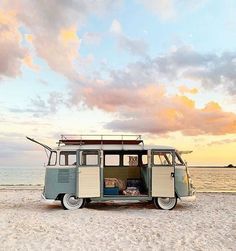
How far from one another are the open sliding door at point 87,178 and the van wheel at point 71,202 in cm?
32

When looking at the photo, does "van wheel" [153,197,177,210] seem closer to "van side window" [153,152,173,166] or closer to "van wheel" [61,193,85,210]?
"van side window" [153,152,173,166]

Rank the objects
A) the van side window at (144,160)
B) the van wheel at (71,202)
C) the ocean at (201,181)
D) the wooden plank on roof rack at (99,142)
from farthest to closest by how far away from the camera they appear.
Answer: the ocean at (201,181) → the van side window at (144,160) → the wooden plank on roof rack at (99,142) → the van wheel at (71,202)

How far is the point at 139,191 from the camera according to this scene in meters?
17.0

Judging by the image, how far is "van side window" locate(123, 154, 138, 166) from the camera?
17.4 m

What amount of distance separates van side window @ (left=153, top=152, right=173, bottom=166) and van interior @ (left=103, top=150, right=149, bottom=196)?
0.60 m

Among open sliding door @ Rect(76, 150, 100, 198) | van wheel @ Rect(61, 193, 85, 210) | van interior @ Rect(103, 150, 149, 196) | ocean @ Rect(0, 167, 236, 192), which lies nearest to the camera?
open sliding door @ Rect(76, 150, 100, 198)

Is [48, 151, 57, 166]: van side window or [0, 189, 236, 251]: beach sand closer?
[0, 189, 236, 251]: beach sand

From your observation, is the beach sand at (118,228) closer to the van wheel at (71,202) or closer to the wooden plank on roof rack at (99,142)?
the van wheel at (71,202)

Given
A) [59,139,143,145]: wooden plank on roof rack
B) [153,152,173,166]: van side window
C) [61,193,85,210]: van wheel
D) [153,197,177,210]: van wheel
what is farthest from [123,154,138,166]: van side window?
[61,193,85,210]: van wheel

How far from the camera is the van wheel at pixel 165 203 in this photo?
1634 centimetres

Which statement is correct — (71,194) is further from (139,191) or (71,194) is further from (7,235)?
(7,235)

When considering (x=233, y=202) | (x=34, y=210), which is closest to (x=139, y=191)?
(x=34, y=210)

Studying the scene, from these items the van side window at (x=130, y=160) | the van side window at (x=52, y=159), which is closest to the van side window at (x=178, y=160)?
the van side window at (x=130, y=160)

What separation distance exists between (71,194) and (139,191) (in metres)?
2.75
